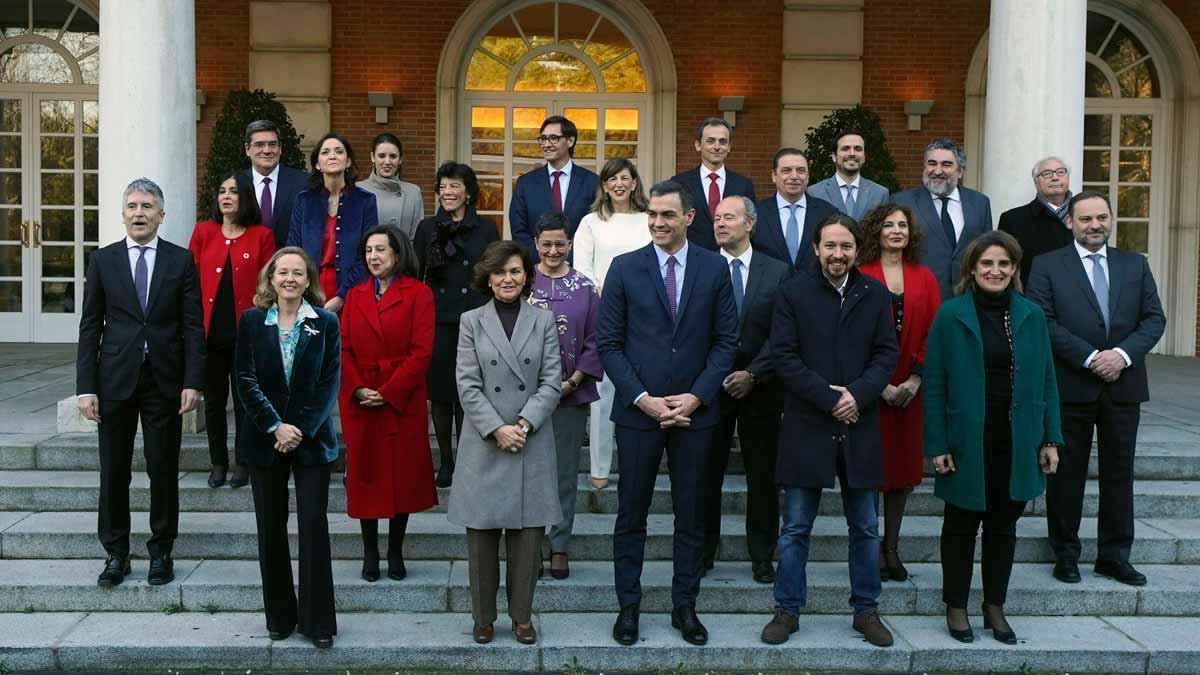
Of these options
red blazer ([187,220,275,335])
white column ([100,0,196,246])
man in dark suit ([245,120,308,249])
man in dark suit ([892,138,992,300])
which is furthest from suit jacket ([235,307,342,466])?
man in dark suit ([892,138,992,300])

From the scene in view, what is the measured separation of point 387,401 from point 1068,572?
3.46 metres

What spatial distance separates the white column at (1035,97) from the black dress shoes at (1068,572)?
259 centimetres

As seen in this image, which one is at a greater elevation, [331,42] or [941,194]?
[331,42]

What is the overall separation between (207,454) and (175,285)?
1651mm

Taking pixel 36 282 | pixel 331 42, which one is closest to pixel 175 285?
pixel 331 42

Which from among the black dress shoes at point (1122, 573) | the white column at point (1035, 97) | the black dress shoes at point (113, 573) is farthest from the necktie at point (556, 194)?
the black dress shoes at point (1122, 573)

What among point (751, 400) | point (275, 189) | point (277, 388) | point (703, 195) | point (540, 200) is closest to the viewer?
point (277, 388)

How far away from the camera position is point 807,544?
5547 millimetres

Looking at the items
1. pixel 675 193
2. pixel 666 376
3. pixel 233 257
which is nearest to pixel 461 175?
pixel 233 257

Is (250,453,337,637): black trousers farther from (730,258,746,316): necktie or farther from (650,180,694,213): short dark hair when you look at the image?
(730,258,746,316): necktie

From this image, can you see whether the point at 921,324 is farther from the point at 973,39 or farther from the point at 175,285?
the point at 973,39

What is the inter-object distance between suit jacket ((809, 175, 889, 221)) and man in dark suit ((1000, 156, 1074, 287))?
760 millimetres

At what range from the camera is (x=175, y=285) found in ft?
19.7

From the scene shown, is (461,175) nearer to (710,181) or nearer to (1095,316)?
(710,181)
